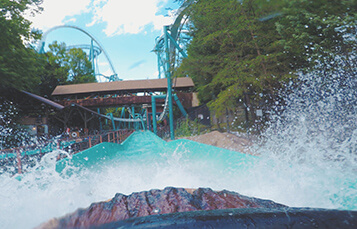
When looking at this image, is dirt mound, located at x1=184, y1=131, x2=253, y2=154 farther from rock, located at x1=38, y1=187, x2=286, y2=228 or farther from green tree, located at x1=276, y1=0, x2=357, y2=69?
rock, located at x1=38, y1=187, x2=286, y2=228

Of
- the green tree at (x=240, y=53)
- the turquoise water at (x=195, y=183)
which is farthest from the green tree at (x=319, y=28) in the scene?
the turquoise water at (x=195, y=183)

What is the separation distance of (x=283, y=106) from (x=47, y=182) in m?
6.27

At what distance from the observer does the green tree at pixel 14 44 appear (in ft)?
27.0

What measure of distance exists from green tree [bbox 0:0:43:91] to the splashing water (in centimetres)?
540

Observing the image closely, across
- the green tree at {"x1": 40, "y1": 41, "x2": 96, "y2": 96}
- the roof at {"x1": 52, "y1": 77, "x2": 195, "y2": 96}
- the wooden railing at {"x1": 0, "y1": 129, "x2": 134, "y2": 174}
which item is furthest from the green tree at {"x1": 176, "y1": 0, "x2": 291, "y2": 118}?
the green tree at {"x1": 40, "y1": 41, "x2": 96, "y2": 96}

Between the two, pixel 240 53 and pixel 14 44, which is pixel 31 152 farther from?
pixel 14 44

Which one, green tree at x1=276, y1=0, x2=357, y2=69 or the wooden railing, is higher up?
green tree at x1=276, y1=0, x2=357, y2=69

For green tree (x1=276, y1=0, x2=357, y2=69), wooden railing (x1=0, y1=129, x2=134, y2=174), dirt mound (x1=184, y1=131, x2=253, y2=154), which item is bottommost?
dirt mound (x1=184, y1=131, x2=253, y2=154)

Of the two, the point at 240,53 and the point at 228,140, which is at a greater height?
the point at 240,53

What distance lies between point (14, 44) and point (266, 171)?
10.9 meters

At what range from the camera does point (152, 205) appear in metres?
1.43

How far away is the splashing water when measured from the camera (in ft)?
6.89

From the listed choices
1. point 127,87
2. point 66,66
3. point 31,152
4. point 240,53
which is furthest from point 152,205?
point 66,66

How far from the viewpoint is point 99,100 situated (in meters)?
17.2
